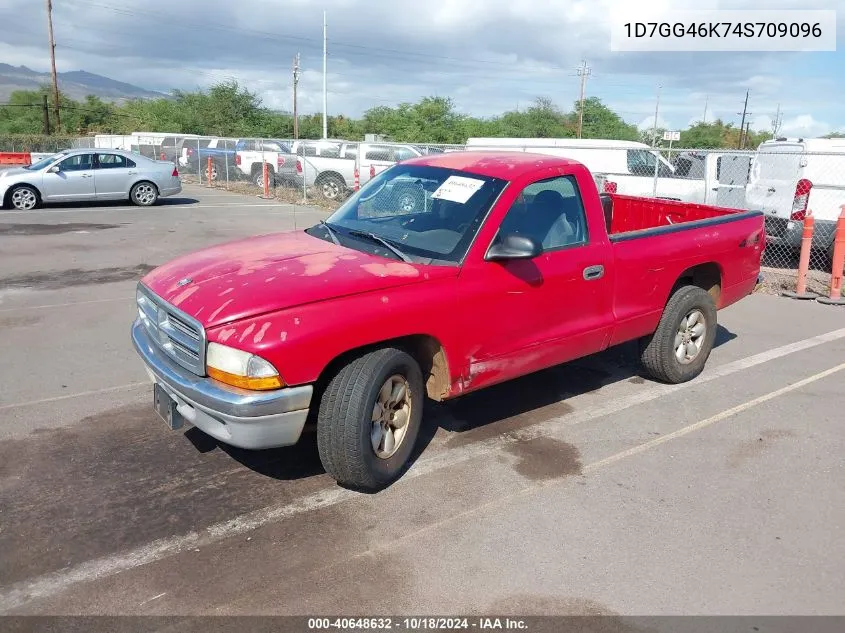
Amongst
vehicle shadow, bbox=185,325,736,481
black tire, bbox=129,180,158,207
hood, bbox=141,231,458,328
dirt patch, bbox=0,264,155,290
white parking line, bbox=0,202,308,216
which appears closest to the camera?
hood, bbox=141,231,458,328

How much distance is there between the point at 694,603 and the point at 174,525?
2499 millimetres

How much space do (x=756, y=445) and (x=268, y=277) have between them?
338 cm

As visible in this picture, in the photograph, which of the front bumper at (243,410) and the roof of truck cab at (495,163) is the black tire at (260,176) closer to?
the roof of truck cab at (495,163)

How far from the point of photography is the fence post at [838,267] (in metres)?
9.07

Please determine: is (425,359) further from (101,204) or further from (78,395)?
(101,204)

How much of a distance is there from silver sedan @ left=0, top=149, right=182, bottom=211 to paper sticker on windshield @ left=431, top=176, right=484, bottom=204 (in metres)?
15.0

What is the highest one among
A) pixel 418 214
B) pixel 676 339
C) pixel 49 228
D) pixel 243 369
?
pixel 418 214

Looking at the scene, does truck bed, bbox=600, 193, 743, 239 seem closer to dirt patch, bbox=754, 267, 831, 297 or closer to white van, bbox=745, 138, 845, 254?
dirt patch, bbox=754, 267, 831, 297

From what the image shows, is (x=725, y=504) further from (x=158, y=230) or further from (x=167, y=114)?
(x=167, y=114)

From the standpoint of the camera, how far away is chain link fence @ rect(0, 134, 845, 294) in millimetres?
10867

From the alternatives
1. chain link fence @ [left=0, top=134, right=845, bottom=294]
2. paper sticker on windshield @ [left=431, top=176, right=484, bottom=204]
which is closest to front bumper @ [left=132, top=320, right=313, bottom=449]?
paper sticker on windshield @ [left=431, top=176, right=484, bottom=204]

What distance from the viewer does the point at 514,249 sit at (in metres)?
4.16

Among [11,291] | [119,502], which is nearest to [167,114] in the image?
[11,291]

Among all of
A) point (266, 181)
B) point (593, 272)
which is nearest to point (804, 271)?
point (593, 272)
